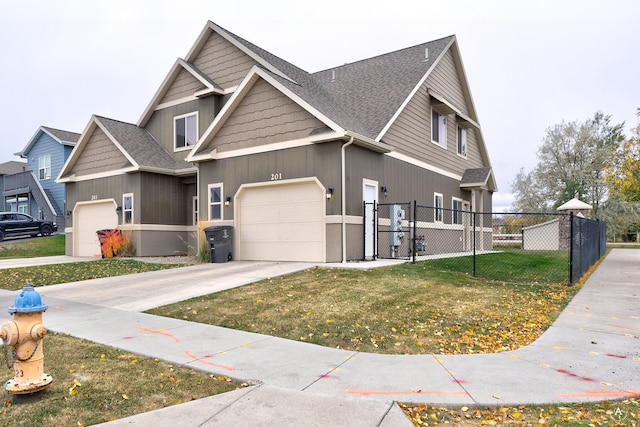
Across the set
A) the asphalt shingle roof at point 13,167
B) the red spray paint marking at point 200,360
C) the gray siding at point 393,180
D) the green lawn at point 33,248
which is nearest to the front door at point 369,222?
the gray siding at point 393,180

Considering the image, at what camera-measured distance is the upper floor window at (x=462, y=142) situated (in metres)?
20.4

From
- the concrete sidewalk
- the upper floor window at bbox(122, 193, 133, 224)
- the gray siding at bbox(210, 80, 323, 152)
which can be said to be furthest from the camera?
the upper floor window at bbox(122, 193, 133, 224)

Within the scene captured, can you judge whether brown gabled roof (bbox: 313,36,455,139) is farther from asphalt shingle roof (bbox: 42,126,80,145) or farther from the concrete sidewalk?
asphalt shingle roof (bbox: 42,126,80,145)

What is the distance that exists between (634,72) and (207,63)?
87.3 ft

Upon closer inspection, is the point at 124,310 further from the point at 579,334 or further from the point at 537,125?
the point at 537,125

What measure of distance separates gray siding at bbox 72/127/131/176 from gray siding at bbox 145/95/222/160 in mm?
2089

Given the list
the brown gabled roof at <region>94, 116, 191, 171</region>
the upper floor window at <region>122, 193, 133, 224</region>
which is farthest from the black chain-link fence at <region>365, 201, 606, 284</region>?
the upper floor window at <region>122, 193, 133, 224</region>

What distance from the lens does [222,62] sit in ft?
58.0

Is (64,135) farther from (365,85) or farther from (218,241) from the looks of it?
(365,85)

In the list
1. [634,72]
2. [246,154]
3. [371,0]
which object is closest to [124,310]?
[246,154]

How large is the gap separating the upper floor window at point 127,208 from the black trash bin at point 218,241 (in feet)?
18.0

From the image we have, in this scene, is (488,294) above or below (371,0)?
below

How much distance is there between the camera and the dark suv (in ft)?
78.6

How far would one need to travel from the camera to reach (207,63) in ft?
59.5
